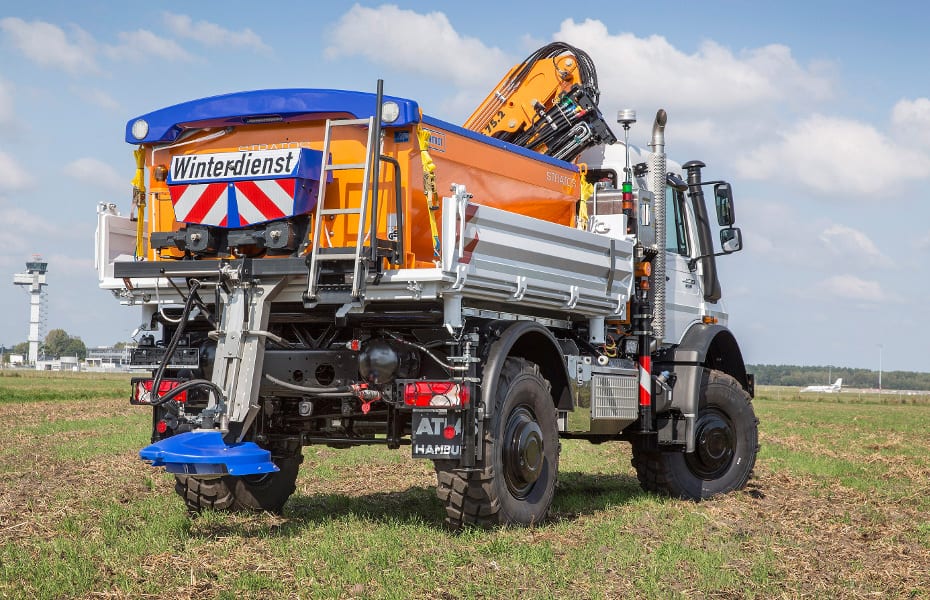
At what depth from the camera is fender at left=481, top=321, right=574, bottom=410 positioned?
8141 mm

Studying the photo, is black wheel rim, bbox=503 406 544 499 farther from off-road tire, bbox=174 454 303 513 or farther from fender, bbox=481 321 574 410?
off-road tire, bbox=174 454 303 513

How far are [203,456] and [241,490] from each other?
209cm

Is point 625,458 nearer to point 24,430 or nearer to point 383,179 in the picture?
point 383,179

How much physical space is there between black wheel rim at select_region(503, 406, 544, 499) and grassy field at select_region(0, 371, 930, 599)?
0.37 m

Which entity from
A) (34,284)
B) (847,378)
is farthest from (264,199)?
(847,378)

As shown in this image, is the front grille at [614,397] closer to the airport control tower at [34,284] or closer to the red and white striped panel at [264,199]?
the red and white striped panel at [264,199]

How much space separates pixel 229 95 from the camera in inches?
337

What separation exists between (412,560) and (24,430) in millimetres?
16556

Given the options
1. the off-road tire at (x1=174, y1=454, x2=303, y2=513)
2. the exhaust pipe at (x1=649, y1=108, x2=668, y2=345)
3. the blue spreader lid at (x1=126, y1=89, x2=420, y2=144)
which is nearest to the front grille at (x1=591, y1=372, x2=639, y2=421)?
the exhaust pipe at (x1=649, y1=108, x2=668, y2=345)

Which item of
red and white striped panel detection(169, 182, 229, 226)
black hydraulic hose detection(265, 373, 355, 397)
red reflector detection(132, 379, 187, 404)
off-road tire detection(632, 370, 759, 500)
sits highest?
red and white striped panel detection(169, 182, 229, 226)

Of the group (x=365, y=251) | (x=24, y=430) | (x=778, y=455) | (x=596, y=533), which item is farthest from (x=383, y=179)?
(x=24, y=430)

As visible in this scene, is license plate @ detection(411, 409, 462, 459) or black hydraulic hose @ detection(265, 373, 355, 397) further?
black hydraulic hose @ detection(265, 373, 355, 397)

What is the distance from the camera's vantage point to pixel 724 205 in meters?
11.4

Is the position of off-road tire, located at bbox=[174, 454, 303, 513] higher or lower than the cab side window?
lower
